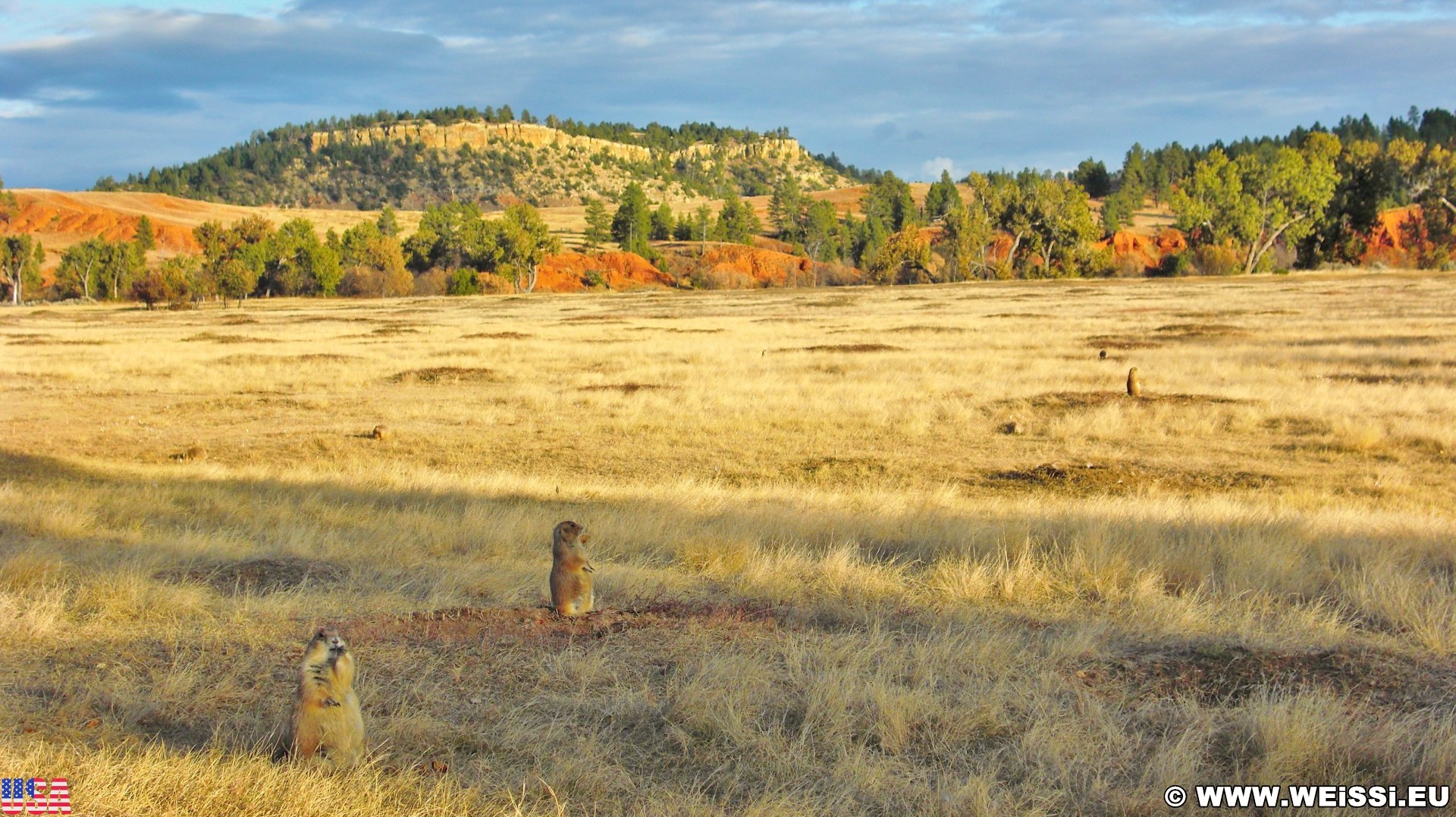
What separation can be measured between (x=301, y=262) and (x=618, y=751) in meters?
82.5

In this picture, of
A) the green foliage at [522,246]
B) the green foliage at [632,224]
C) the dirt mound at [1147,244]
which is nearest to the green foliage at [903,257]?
the dirt mound at [1147,244]

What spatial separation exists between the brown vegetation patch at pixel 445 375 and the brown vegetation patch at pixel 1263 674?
64.2ft

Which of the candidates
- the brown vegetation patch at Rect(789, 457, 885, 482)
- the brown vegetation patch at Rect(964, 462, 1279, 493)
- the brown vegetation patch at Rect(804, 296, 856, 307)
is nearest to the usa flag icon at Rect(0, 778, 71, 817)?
the brown vegetation patch at Rect(789, 457, 885, 482)

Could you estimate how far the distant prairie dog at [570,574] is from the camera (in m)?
5.33

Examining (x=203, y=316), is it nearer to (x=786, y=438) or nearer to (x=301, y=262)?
(x=301, y=262)

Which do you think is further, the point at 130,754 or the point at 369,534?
the point at 369,534

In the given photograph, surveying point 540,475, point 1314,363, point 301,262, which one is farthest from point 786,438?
point 301,262

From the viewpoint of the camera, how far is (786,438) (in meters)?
15.7

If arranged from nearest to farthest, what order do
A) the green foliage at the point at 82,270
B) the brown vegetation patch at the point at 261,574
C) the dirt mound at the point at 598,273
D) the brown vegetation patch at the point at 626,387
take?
the brown vegetation patch at the point at 261,574
the brown vegetation patch at the point at 626,387
the green foliage at the point at 82,270
the dirt mound at the point at 598,273

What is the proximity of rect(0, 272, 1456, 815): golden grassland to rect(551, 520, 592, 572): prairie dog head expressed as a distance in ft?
1.07

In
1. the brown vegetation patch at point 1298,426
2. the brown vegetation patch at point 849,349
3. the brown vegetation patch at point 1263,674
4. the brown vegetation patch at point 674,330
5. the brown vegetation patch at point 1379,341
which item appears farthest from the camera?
the brown vegetation patch at point 674,330

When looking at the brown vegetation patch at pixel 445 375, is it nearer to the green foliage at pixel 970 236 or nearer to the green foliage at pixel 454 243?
the green foliage at pixel 970 236

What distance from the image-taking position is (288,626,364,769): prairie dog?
3.55 metres

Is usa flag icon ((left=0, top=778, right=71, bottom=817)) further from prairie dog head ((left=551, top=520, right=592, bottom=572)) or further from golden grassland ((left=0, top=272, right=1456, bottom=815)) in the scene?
prairie dog head ((left=551, top=520, right=592, bottom=572))
